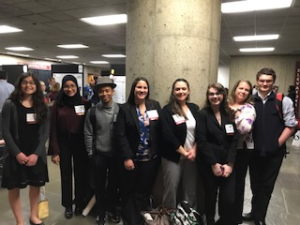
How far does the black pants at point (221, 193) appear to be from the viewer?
2.19 meters

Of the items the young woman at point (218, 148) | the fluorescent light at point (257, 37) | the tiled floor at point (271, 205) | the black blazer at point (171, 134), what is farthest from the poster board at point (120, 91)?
the fluorescent light at point (257, 37)

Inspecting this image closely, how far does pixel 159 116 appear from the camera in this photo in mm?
2295

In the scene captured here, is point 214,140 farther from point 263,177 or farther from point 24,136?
point 24,136

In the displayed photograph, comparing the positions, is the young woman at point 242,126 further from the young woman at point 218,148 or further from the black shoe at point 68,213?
the black shoe at point 68,213

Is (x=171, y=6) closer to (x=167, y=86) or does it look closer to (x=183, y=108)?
(x=167, y=86)

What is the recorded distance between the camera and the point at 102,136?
235cm

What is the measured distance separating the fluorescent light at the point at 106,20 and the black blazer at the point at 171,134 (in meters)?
3.89

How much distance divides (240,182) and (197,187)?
1.53 feet

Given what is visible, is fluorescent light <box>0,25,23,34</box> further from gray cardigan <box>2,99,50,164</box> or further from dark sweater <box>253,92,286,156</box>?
dark sweater <box>253,92,286,156</box>

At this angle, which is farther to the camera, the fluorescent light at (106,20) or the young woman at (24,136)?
the fluorescent light at (106,20)

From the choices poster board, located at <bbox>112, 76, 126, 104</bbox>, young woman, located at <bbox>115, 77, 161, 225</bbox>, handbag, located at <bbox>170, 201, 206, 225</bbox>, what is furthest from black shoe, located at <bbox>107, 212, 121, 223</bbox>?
poster board, located at <bbox>112, 76, 126, 104</bbox>

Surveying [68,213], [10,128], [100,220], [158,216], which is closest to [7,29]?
[10,128]

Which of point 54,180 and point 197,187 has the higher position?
point 197,187

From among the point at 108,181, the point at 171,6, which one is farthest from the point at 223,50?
the point at 108,181
